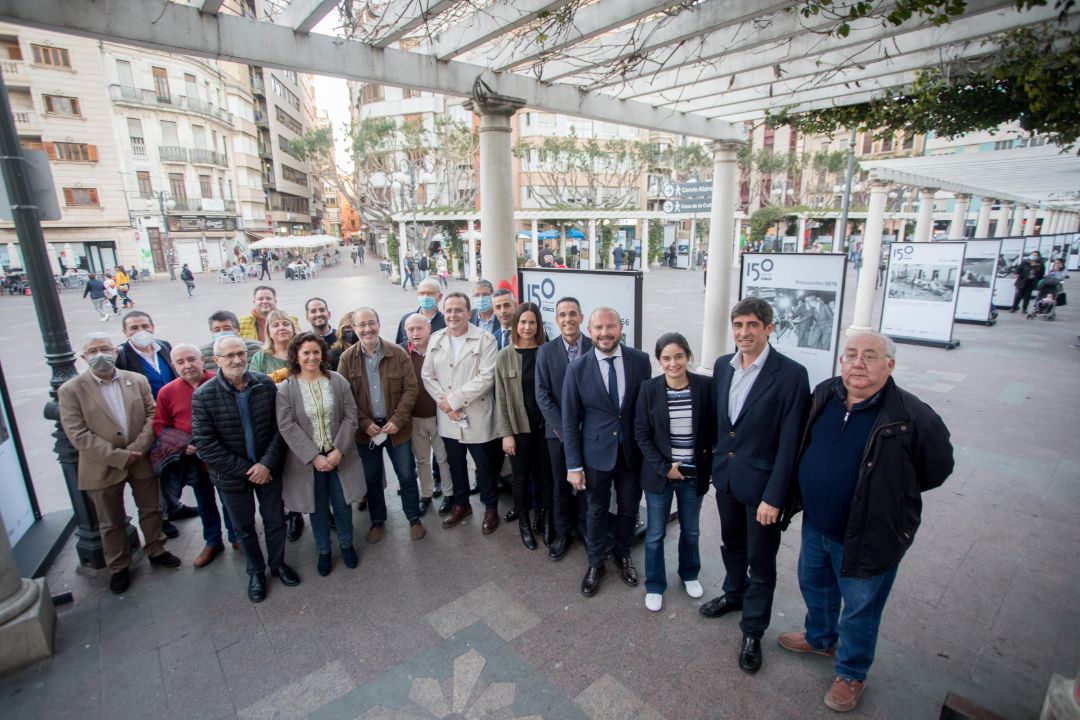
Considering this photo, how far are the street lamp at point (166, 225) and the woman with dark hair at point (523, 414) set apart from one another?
3742 cm

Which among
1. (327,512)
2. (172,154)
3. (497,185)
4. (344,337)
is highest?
(172,154)

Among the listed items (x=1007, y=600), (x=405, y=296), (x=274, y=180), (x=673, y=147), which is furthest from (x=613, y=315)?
(x=274, y=180)

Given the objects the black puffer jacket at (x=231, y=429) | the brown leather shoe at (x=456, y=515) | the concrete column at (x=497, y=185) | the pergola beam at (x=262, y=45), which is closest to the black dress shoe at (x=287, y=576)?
the black puffer jacket at (x=231, y=429)

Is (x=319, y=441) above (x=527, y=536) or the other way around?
above

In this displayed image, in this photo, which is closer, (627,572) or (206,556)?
(627,572)

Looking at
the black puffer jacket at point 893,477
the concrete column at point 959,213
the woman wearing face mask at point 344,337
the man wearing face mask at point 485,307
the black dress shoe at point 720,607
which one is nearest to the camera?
the black puffer jacket at point 893,477

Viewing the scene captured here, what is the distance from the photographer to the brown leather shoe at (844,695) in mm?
2717

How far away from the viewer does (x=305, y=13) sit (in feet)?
13.4

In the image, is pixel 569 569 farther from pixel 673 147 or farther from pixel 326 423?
pixel 673 147

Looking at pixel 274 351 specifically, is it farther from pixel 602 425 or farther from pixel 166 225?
pixel 166 225

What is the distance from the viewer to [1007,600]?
11.5ft

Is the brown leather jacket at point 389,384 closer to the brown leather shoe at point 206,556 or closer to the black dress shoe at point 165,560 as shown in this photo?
the brown leather shoe at point 206,556

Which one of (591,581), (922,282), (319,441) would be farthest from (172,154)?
(591,581)

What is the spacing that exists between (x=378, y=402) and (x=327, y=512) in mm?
911
